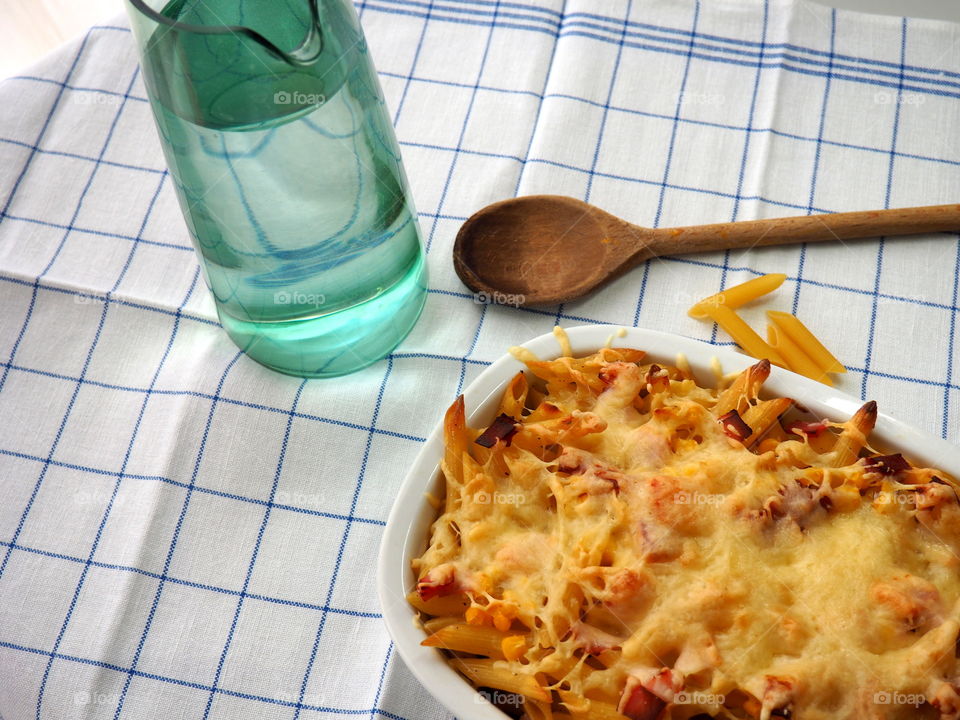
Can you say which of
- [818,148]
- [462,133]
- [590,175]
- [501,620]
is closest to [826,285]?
[818,148]

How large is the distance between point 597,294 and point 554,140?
13.0 inches

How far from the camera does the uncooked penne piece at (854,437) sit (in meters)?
1.03

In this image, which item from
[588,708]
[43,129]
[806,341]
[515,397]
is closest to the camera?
[588,708]

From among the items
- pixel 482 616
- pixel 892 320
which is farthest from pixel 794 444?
pixel 892 320

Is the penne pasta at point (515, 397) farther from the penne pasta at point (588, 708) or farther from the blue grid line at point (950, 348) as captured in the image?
the blue grid line at point (950, 348)

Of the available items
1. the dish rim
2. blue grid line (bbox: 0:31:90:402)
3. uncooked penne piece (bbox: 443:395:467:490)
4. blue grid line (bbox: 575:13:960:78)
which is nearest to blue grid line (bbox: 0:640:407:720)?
the dish rim

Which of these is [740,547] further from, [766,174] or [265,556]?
[766,174]

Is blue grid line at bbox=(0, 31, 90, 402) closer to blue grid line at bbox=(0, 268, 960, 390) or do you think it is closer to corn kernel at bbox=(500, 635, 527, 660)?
blue grid line at bbox=(0, 268, 960, 390)

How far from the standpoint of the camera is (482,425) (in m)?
1.15

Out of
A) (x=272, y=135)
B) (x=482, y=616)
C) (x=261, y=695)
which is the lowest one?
(x=261, y=695)

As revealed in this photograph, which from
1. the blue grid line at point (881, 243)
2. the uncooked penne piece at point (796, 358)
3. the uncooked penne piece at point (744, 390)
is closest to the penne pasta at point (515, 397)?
the uncooked penne piece at point (744, 390)

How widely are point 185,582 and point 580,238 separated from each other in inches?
30.4

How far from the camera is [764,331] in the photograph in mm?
1400

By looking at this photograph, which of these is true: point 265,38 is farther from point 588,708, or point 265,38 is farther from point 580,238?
point 588,708
